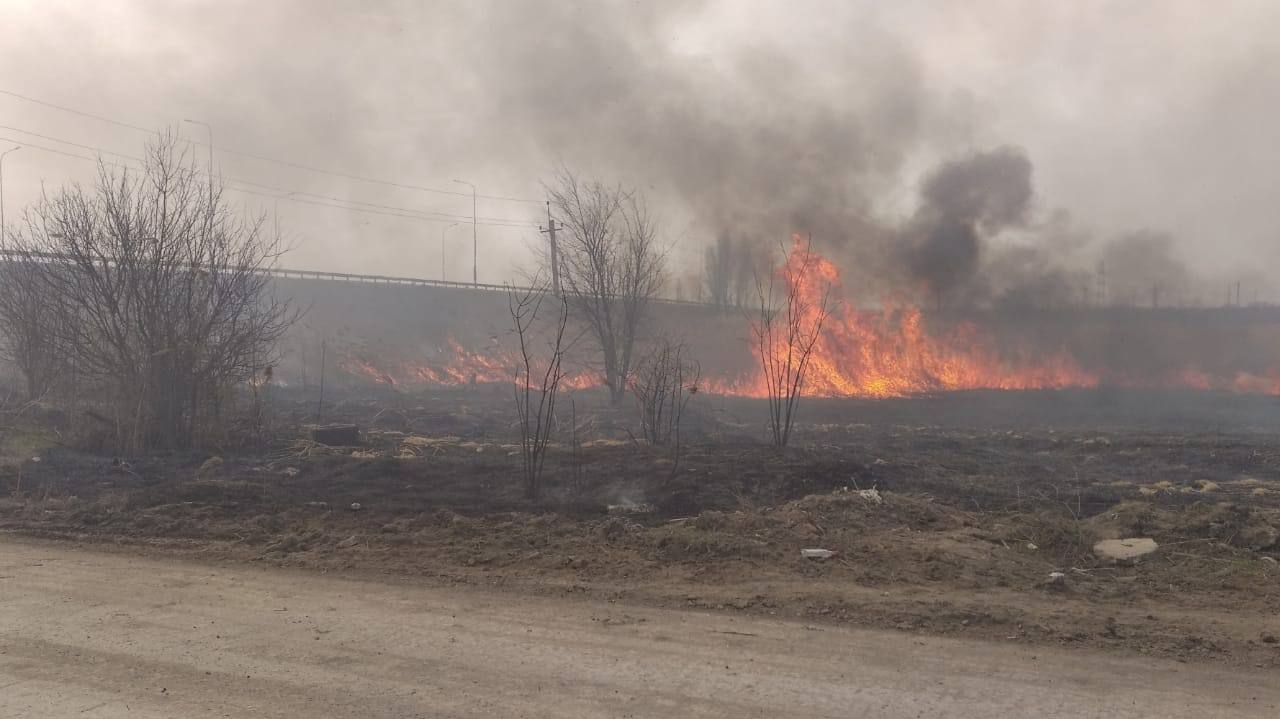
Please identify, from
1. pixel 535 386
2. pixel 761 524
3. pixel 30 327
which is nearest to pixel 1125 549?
pixel 761 524

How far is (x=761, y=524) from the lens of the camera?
27.8ft

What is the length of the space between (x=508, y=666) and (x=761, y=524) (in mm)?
4400

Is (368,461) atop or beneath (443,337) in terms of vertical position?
beneath

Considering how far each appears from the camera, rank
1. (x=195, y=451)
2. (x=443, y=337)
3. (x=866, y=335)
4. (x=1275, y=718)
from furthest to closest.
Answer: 1. (x=443, y=337)
2. (x=866, y=335)
3. (x=195, y=451)
4. (x=1275, y=718)

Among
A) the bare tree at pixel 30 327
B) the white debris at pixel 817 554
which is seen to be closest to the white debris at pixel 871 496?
the white debris at pixel 817 554

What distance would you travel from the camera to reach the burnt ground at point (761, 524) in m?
6.06

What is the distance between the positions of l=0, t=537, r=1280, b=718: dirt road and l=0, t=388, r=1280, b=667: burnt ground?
604 millimetres

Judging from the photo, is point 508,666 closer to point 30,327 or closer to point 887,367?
point 30,327

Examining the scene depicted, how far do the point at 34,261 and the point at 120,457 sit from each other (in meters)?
6.30

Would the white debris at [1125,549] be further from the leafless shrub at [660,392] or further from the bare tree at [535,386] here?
the bare tree at [535,386]

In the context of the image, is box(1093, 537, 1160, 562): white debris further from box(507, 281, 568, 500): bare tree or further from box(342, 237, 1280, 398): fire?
box(342, 237, 1280, 398): fire

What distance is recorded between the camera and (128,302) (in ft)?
→ 51.5

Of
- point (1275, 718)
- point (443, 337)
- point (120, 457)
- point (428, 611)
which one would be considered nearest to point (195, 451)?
point (120, 457)

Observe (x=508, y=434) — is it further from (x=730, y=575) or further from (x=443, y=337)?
(x=443, y=337)
